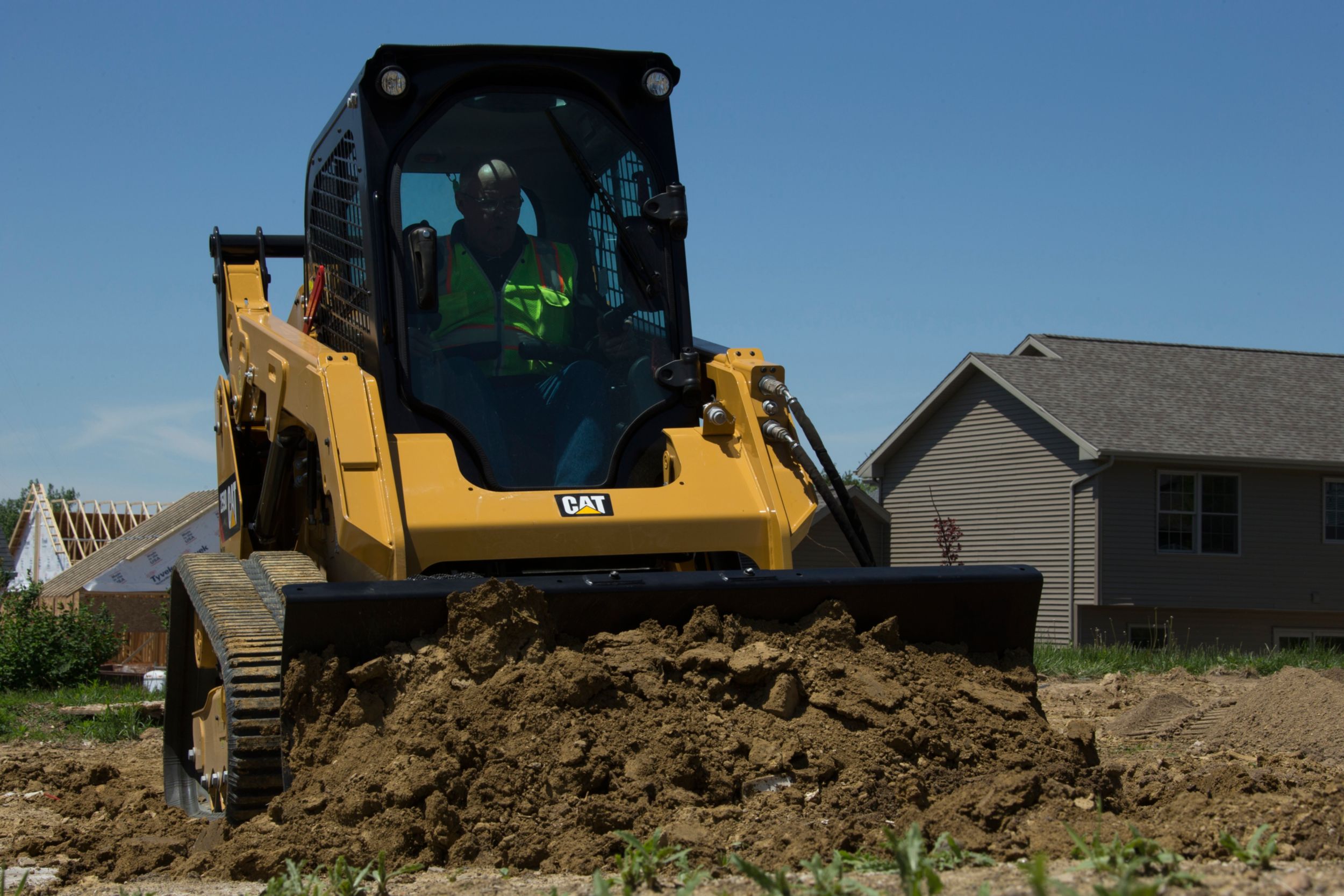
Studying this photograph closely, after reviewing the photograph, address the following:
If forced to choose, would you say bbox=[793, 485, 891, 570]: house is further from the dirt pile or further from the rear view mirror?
the rear view mirror

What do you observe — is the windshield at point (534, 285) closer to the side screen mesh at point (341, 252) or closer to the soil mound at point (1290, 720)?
the side screen mesh at point (341, 252)

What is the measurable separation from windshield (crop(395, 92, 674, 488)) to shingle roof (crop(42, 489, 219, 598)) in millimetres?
23940

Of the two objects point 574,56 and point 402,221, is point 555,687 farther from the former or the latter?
point 574,56

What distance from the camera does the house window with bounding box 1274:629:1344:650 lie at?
68.9 feet

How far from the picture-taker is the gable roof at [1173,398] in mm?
20047

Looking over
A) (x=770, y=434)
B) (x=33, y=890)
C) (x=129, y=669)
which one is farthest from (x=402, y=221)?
(x=129, y=669)

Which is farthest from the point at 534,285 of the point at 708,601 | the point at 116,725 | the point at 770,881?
the point at 116,725

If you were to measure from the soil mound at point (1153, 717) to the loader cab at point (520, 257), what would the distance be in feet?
12.7

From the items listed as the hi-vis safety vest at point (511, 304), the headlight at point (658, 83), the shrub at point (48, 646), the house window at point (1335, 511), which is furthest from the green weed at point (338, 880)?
the house window at point (1335, 511)

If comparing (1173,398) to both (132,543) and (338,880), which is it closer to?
(338,880)

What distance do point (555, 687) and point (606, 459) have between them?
5.01ft

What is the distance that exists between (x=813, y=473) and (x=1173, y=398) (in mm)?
17525

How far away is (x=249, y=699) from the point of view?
15.5 feet

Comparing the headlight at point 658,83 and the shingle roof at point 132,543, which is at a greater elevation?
the headlight at point 658,83
